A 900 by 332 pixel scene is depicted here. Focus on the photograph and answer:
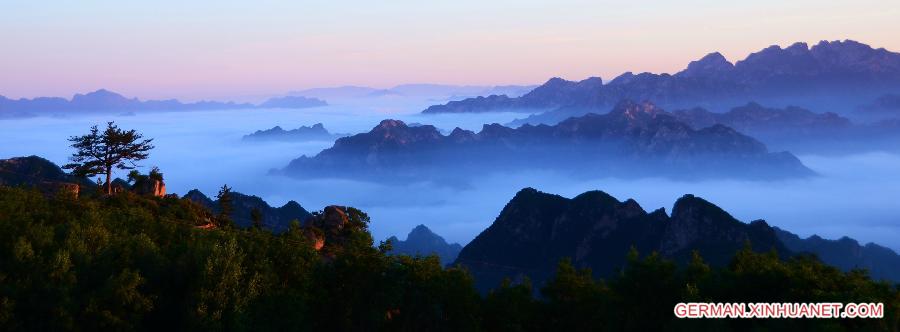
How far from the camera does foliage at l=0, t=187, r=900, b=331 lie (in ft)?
106

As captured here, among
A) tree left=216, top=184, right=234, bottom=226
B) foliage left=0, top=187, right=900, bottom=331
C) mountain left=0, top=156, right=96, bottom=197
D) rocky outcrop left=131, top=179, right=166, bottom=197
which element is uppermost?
mountain left=0, top=156, right=96, bottom=197

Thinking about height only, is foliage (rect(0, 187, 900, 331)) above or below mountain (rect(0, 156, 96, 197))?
below

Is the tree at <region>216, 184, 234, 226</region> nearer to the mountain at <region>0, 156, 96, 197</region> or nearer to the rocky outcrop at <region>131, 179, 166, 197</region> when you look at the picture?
the rocky outcrop at <region>131, 179, 166, 197</region>

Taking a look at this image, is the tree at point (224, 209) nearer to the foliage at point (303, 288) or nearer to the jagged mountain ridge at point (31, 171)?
the foliage at point (303, 288)

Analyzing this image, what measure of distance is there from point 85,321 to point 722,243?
162m

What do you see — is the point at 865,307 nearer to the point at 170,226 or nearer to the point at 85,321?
the point at 85,321

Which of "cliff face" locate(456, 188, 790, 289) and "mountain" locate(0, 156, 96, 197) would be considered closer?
"mountain" locate(0, 156, 96, 197)

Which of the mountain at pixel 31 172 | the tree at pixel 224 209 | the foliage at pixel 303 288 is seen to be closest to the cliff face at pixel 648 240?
the tree at pixel 224 209

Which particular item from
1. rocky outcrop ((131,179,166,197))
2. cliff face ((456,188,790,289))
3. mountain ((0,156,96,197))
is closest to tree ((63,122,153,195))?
rocky outcrop ((131,179,166,197))

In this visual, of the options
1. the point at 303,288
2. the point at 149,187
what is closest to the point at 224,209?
the point at 149,187

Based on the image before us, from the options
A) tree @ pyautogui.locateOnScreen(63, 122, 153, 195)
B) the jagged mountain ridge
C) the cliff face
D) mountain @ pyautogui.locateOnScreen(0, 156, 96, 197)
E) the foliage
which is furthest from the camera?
the cliff face

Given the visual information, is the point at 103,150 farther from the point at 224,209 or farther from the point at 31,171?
the point at 31,171

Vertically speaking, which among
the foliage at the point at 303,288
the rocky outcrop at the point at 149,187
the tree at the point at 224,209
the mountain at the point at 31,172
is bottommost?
the foliage at the point at 303,288

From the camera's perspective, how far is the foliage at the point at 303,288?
3241 cm
